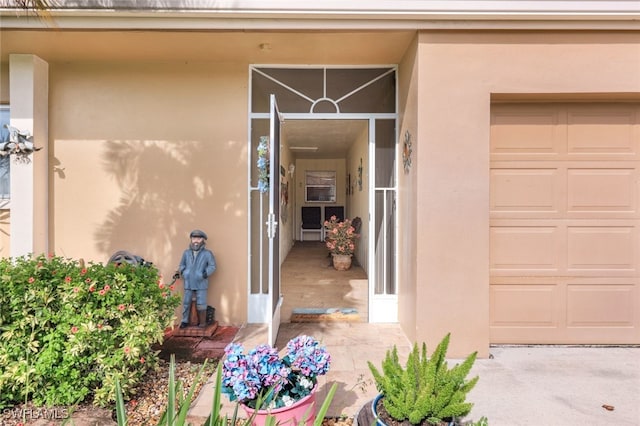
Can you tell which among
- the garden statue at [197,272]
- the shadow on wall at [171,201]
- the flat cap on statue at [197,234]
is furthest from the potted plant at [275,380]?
the shadow on wall at [171,201]

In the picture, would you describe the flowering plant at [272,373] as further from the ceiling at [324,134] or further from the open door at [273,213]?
the ceiling at [324,134]

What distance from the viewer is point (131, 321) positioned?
6.91 feet

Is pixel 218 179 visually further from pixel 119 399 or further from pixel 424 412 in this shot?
pixel 424 412

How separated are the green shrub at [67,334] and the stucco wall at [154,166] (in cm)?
134

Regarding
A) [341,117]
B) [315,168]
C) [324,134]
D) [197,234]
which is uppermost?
[324,134]

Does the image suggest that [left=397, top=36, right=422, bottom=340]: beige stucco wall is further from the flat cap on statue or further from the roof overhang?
the flat cap on statue

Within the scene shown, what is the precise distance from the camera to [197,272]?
10.6 feet

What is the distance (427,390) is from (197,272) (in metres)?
2.38

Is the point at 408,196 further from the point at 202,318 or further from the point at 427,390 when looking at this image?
the point at 202,318

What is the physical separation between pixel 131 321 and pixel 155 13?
89.3 inches

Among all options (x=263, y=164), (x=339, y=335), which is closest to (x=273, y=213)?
(x=263, y=164)

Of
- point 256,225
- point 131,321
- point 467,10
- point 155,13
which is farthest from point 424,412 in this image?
point 155,13

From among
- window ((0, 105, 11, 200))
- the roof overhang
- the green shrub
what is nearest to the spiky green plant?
the green shrub

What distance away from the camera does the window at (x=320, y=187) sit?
406 inches
